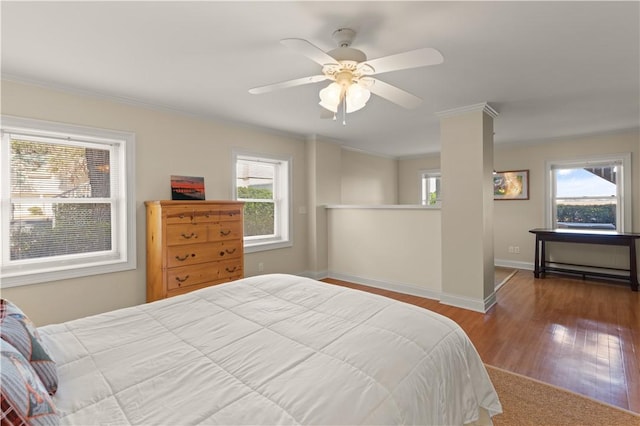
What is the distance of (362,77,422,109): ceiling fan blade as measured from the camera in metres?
1.96

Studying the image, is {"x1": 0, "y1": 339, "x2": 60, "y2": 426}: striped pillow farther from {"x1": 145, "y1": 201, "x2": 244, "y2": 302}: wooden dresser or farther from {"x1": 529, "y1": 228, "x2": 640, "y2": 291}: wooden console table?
{"x1": 529, "y1": 228, "x2": 640, "y2": 291}: wooden console table

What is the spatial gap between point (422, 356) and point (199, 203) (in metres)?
2.75

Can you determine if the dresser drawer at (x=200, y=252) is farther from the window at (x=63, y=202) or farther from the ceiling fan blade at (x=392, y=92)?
the ceiling fan blade at (x=392, y=92)

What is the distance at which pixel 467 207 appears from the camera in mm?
3576

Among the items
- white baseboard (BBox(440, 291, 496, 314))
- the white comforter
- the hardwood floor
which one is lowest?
the hardwood floor

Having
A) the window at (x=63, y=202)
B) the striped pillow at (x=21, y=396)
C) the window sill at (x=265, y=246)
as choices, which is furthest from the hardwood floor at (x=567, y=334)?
the window at (x=63, y=202)

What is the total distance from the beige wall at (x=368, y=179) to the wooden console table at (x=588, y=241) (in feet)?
10.1

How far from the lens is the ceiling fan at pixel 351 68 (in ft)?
5.32

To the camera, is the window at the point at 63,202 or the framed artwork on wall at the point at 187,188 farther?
the framed artwork on wall at the point at 187,188

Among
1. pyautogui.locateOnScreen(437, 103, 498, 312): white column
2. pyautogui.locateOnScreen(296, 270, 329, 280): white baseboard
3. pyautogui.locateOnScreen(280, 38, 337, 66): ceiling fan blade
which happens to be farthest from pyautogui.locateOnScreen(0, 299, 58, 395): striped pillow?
pyautogui.locateOnScreen(296, 270, 329, 280): white baseboard

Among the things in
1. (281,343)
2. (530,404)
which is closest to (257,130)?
(281,343)

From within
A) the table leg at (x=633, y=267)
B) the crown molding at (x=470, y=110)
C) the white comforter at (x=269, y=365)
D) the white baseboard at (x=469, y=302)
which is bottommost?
the white baseboard at (x=469, y=302)

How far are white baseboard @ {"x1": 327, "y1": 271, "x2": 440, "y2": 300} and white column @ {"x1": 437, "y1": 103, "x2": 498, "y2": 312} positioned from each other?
28cm

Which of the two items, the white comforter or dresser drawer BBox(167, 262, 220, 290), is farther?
dresser drawer BBox(167, 262, 220, 290)
